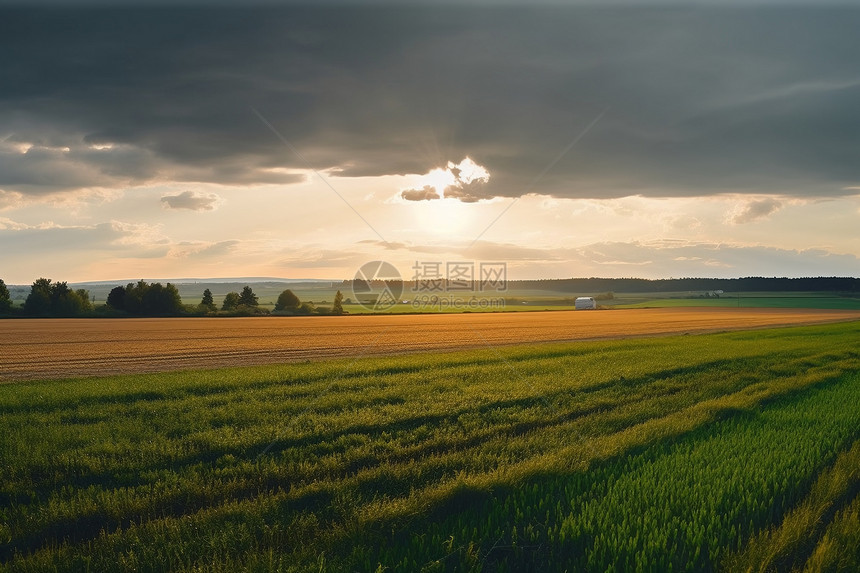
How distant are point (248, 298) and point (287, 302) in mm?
6838

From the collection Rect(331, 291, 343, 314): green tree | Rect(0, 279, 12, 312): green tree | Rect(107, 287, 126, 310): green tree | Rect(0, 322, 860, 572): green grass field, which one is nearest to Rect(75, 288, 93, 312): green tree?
Rect(107, 287, 126, 310): green tree

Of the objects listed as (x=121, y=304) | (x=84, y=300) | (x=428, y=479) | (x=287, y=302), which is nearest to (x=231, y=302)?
(x=287, y=302)

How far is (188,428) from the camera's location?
12.3 metres

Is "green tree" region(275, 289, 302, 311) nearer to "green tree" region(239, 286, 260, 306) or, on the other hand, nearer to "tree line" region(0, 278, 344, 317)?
"tree line" region(0, 278, 344, 317)

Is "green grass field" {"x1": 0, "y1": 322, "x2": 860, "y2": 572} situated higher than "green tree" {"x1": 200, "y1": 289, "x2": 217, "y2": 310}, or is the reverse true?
"green tree" {"x1": 200, "y1": 289, "x2": 217, "y2": 310}

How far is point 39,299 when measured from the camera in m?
86.9

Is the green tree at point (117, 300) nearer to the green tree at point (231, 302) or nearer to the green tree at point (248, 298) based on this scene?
the green tree at point (231, 302)

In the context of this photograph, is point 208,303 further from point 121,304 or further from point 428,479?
point 428,479

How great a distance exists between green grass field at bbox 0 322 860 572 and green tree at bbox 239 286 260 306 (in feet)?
282

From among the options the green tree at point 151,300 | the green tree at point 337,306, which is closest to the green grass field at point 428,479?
the green tree at point 151,300

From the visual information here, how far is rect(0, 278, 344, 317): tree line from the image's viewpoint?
8673 centimetres

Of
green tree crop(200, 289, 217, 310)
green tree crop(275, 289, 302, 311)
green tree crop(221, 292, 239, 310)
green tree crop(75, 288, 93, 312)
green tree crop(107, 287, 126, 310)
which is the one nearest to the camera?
green tree crop(75, 288, 93, 312)

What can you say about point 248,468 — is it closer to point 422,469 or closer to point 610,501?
point 422,469

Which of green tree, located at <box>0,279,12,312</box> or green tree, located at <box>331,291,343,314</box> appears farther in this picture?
green tree, located at <box>331,291,343,314</box>
